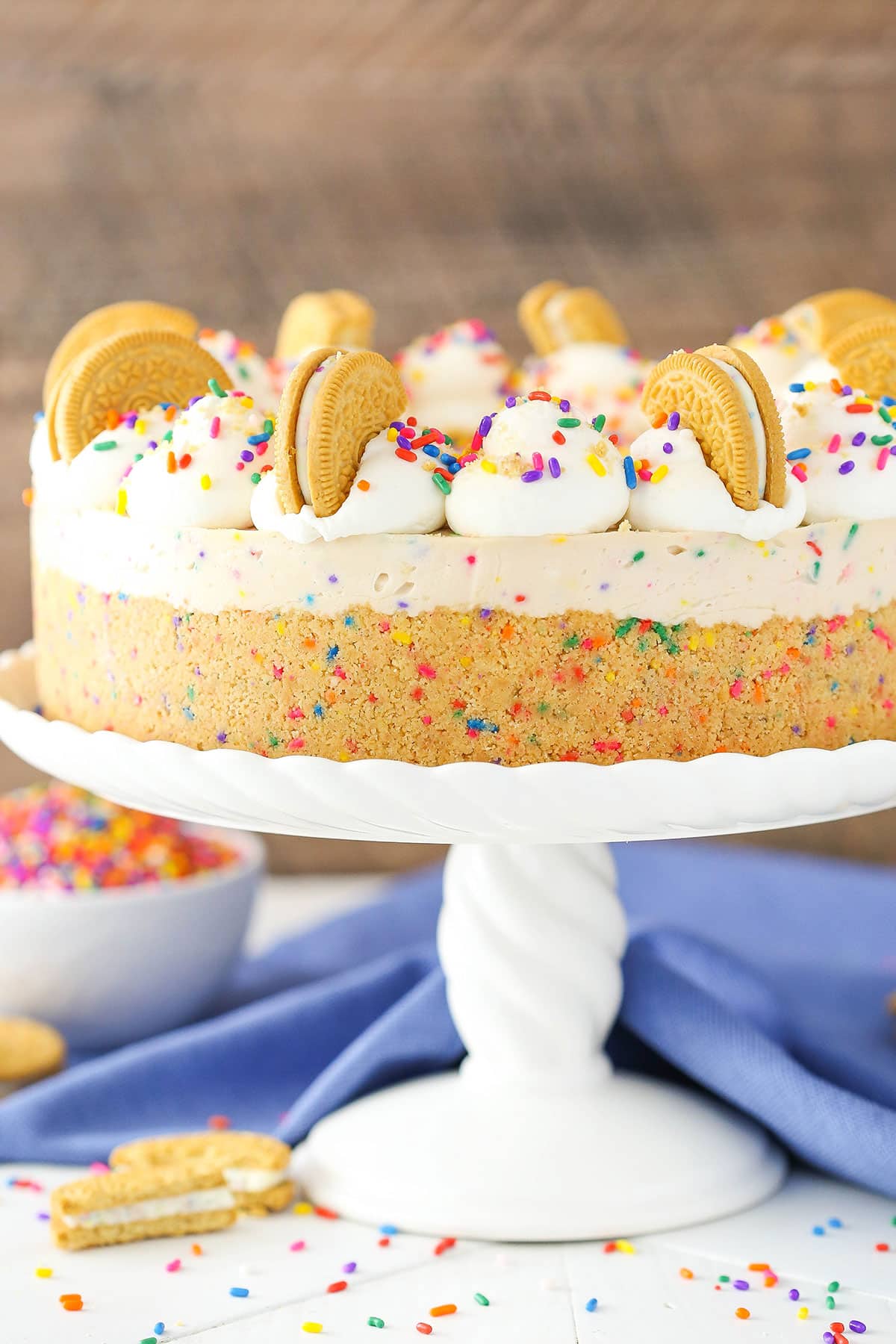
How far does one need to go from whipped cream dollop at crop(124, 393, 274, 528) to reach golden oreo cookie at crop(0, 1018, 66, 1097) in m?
0.72

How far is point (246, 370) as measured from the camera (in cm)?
179

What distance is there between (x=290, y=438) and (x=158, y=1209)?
0.71 meters

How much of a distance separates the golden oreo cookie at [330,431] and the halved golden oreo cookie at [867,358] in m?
0.52

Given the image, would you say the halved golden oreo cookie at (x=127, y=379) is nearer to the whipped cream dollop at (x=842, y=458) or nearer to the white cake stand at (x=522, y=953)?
the white cake stand at (x=522, y=953)

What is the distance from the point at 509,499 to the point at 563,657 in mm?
133

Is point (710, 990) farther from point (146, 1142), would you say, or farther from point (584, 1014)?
point (146, 1142)

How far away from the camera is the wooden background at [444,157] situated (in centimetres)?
263

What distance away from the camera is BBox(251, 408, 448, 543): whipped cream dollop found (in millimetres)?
1301

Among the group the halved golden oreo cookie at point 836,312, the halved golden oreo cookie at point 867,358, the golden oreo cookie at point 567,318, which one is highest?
the golden oreo cookie at point 567,318

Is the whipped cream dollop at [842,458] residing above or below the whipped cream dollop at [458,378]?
below

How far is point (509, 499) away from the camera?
4.29ft

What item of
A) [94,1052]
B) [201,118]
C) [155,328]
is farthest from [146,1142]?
[201,118]

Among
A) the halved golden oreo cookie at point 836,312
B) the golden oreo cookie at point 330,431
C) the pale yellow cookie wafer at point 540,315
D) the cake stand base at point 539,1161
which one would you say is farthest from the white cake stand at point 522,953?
the pale yellow cookie wafer at point 540,315

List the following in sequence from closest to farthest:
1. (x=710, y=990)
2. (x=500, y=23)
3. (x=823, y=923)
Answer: (x=710, y=990), (x=823, y=923), (x=500, y=23)
